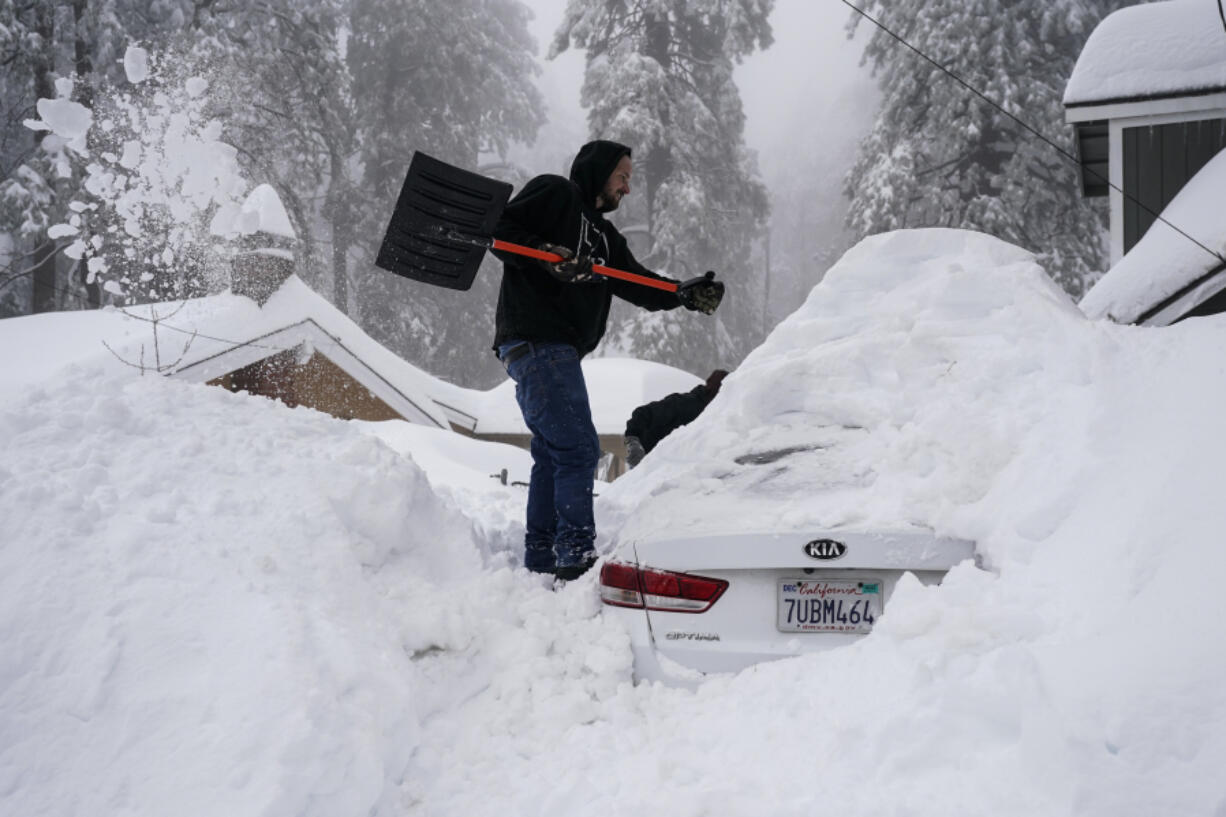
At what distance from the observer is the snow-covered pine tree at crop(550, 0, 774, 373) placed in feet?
83.8

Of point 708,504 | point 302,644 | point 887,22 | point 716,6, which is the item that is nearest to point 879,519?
point 708,504

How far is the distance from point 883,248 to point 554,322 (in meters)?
1.77

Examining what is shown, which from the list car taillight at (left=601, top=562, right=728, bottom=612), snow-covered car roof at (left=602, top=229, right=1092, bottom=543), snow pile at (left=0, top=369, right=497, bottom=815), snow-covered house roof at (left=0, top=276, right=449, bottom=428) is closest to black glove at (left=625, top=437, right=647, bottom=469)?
snow-covered car roof at (left=602, top=229, right=1092, bottom=543)

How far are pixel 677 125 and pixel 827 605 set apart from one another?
2548 centimetres

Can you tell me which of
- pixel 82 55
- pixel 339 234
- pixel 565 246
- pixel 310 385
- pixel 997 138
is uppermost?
pixel 82 55

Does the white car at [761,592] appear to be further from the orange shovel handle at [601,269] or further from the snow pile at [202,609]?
the orange shovel handle at [601,269]

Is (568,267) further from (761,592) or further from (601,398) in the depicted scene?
(601,398)

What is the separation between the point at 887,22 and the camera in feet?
70.8

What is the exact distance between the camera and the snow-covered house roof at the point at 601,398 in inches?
→ 685

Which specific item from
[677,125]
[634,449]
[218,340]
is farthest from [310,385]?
[677,125]

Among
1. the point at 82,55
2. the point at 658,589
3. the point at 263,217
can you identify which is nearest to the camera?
the point at 658,589

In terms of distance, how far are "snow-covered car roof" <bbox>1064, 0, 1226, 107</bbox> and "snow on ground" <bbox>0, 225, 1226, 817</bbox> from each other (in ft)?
20.7

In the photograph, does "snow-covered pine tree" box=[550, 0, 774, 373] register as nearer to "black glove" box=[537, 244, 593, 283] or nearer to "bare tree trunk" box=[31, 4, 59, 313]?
"bare tree trunk" box=[31, 4, 59, 313]

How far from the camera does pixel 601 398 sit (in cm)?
1773
